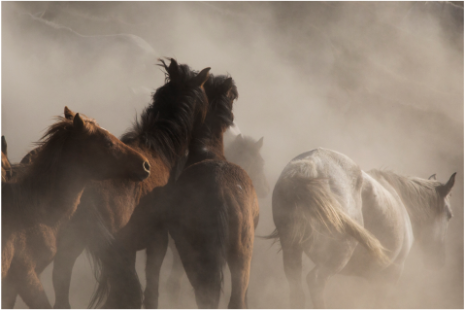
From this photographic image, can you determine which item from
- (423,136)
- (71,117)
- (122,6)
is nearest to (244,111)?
(122,6)

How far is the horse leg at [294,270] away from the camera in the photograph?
227 centimetres

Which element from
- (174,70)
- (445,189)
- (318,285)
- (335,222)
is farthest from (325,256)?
(174,70)

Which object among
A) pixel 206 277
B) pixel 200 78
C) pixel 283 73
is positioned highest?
pixel 283 73

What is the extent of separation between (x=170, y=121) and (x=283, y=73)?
2.10 m

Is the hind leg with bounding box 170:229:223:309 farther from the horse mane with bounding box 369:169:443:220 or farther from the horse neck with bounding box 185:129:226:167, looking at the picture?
the horse mane with bounding box 369:169:443:220

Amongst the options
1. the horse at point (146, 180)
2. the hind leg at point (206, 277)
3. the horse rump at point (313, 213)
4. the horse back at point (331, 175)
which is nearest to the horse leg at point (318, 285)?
the horse rump at point (313, 213)

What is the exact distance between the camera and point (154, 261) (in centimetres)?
202

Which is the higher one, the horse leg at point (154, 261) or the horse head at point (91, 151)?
the horse head at point (91, 151)

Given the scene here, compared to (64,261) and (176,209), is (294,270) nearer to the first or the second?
(176,209)

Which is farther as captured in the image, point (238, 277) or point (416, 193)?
point (416, 193)

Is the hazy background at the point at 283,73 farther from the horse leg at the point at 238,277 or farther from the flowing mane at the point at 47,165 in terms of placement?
the flowing mane at the point at 47,165

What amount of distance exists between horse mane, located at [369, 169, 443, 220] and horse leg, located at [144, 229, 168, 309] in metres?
1.76

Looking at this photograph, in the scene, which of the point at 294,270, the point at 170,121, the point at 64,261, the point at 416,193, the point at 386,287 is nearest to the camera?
the point at 64,261

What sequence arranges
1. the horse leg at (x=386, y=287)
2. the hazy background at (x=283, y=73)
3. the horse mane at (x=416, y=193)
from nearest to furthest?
the horse leg at (x=386, y=287) < the horse mane at (x=416, y=193) < the hazy background at (x=283, y=73)
